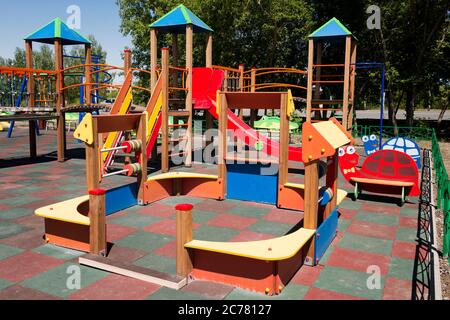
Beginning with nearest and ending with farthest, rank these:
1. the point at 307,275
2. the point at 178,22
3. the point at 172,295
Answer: the point at 172,295 < the point at 307,275 < the point at 178,22

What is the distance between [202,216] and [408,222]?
11.7 ft

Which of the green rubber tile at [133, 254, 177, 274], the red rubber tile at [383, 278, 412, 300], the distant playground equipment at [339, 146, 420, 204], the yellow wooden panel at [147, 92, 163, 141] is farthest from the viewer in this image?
the yellow wooden panel at [147, 92, 163, 141]

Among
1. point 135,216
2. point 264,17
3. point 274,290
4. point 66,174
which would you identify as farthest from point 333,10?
point 274,290

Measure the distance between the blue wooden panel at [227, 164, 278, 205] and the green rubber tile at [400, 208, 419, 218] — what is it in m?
2.39

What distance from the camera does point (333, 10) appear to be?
84.2ft

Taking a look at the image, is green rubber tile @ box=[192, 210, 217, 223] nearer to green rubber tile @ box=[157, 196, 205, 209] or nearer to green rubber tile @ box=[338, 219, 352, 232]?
green rubber tile @ box=[157, 196, 205, 209]

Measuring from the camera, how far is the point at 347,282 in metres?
4.71

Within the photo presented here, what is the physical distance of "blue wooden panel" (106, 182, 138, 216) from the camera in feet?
24.1

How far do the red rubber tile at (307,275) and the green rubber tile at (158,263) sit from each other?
57.3 inches

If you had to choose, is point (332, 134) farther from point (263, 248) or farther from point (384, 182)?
point (384, 182)

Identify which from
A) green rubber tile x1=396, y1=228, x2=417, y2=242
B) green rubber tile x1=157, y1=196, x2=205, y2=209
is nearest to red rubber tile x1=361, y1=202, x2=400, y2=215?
green rubber tile x1=396, y1=228, x2=417, y2=242

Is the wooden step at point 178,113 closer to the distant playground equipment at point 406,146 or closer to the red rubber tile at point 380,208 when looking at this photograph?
the red rubber tile at point 380,208

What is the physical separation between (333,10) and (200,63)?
30.4 feet

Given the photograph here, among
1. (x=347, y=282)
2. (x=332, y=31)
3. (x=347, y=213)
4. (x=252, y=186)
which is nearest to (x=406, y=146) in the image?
(x=332, y=31)
